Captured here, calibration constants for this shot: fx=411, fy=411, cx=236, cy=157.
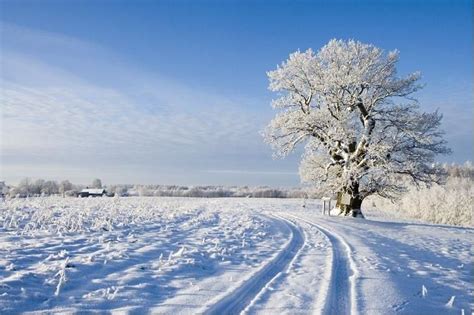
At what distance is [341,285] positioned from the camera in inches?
325

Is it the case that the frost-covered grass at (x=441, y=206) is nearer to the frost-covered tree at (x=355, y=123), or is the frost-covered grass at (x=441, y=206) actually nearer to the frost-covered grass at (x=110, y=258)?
the frost-covered tree at (x=355, y=123)

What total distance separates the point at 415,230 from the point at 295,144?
30.7 feet

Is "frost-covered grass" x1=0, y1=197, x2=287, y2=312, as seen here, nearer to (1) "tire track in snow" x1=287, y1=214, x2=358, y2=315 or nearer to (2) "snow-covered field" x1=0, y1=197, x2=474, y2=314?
(2) "snow-covered field" x1=0, y1=197, x2=474, y2=314

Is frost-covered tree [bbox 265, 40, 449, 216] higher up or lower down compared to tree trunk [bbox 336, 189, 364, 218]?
higher up

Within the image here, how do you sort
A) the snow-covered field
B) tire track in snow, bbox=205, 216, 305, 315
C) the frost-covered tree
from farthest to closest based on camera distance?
the frost-covered tree < the snow-covered field < tire track in snow, bbox=205, 216, 305, 315

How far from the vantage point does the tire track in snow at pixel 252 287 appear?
6.50 metres

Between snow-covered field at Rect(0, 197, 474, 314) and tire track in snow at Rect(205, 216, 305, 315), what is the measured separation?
0.07ft

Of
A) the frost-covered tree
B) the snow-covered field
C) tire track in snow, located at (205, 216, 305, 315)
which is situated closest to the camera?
tire track in snow, located at (205, 216, 305, 315)

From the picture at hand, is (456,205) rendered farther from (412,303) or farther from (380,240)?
(412,303)

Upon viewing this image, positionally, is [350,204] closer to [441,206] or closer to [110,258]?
[441,206]

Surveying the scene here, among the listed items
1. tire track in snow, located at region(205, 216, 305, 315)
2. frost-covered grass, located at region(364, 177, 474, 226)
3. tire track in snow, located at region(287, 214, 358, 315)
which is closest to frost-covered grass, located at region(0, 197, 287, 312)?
tire track in snow, located at region(205, 216, 305, 315)

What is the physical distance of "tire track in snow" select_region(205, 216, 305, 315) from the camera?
21.3ft

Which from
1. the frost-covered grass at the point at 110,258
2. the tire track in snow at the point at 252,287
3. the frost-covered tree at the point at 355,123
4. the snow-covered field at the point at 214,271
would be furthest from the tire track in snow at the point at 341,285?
the frost-covered tree at the point at 355,123

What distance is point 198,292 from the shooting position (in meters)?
7.36
